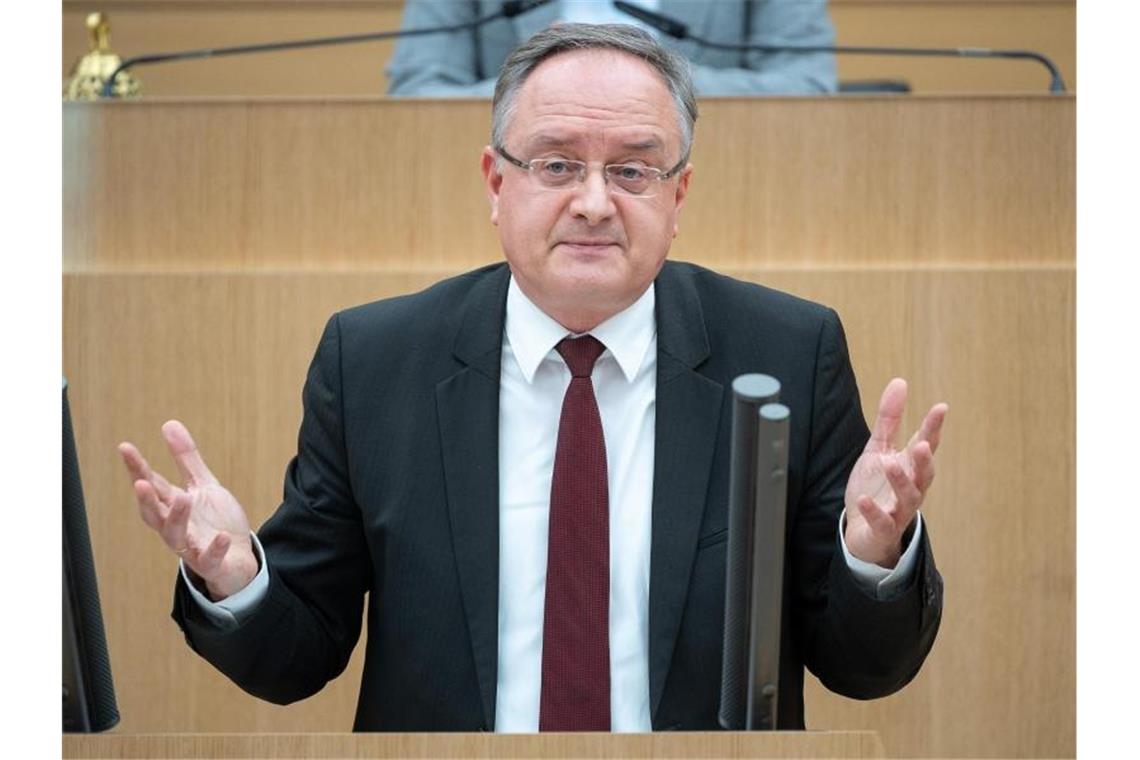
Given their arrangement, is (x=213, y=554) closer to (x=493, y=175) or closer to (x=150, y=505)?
(x=150, y=505)

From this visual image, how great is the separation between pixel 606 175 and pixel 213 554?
468mm

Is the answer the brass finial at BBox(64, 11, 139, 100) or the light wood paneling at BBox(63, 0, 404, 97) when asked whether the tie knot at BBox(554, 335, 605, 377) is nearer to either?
the brass finial at BBox(64, 11, 139, 100)

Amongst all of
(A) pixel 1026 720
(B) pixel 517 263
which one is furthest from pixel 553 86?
(A) pixel 1026 720

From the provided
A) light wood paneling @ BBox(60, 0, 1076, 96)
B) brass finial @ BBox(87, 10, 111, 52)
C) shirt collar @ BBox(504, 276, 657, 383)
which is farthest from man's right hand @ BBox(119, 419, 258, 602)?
light wood paneling @ BBox(60, 0, 1076, 96)

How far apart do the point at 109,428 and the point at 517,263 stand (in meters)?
0.79

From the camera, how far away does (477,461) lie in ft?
4.93

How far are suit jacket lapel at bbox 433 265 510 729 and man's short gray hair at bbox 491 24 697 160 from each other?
165mm

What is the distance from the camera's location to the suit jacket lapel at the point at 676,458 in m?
1.44

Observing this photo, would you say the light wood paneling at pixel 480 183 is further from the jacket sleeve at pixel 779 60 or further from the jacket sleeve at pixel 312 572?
the jacket sleeve at pixel 312 572

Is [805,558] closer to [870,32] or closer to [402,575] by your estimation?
[402,575]

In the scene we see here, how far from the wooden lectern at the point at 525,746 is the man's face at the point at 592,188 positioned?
20.7 inches

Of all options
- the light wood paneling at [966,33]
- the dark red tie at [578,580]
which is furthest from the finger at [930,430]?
the light wood paneling at [966,33]

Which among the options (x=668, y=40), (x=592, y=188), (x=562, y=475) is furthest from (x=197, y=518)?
(x=668, y=40)

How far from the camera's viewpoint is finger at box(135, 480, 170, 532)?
1179 millimetres
